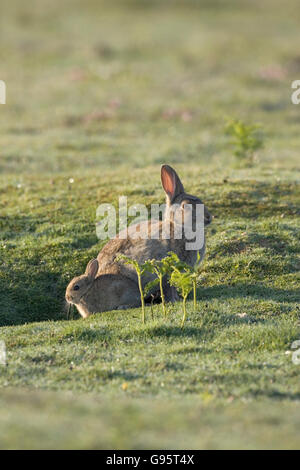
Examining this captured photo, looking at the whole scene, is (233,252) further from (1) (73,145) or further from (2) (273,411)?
(1) (73,145)

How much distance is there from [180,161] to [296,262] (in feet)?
32.2

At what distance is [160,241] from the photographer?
36.7 feet

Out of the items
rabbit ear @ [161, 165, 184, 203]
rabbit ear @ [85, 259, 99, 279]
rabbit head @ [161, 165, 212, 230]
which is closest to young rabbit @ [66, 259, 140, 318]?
rabbit ear @ [85, 259, 99, 279]

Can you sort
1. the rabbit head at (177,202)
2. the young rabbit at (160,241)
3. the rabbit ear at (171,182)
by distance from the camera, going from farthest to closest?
the rabbit ear at (171,182)
the rabbit head at (177,202)
the young rabbit at (160,241)

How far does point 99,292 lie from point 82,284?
0.33 meters

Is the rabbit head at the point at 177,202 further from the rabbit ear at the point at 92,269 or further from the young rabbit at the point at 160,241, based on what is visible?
the rabbit ear at the point at 92,269

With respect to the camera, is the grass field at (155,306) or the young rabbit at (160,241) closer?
the grass field at (155,306)

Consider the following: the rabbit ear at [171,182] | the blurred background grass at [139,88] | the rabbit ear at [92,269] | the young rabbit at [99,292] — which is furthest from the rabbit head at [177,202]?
the blurred background grass at [139,88]

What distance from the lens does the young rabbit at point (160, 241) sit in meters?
11.0

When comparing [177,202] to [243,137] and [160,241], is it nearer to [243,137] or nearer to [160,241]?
[160,241]

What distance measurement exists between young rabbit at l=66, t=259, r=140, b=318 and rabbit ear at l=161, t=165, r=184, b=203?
174 centimetres

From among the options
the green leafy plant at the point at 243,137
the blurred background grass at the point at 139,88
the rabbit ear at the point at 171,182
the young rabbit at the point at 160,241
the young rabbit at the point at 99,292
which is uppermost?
the blurred background grass at the point at 139,88

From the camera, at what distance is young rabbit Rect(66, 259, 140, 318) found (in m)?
10.7
